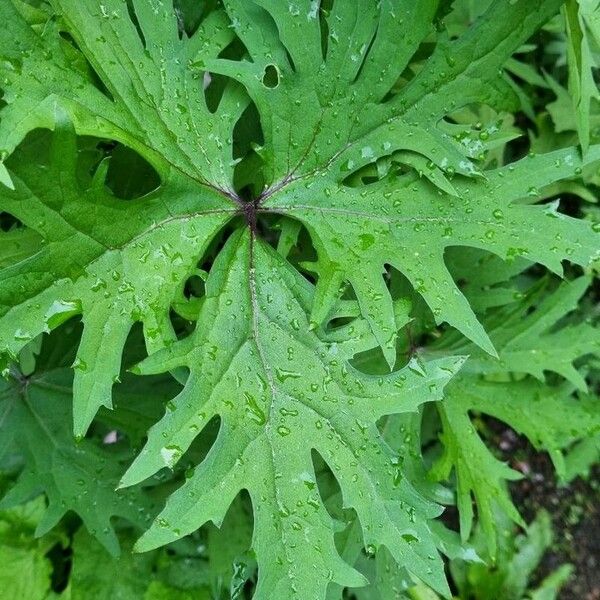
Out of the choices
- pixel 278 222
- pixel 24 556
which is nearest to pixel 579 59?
pixel 278 222

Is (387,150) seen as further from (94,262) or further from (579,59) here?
(94,262)

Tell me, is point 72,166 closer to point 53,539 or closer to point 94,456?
point 94,456

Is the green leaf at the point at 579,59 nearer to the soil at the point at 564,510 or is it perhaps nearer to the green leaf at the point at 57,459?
the green leaf at the point at 57,459

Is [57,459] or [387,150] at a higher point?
[387,150]

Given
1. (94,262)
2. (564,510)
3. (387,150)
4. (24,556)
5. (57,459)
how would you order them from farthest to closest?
(564,510), (24,556), (57,459), (387,150), (94,262)

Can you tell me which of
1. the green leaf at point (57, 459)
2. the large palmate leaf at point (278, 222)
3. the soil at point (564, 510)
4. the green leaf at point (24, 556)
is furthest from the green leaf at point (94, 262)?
the soil at point (564, 510)

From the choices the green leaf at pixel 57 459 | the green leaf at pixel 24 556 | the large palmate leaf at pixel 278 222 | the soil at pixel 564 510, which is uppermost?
the large palmate leaf at pixel 278 222

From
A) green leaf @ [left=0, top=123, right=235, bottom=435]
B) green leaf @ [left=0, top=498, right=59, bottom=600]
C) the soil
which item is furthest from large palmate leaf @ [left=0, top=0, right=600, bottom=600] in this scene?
the soil
